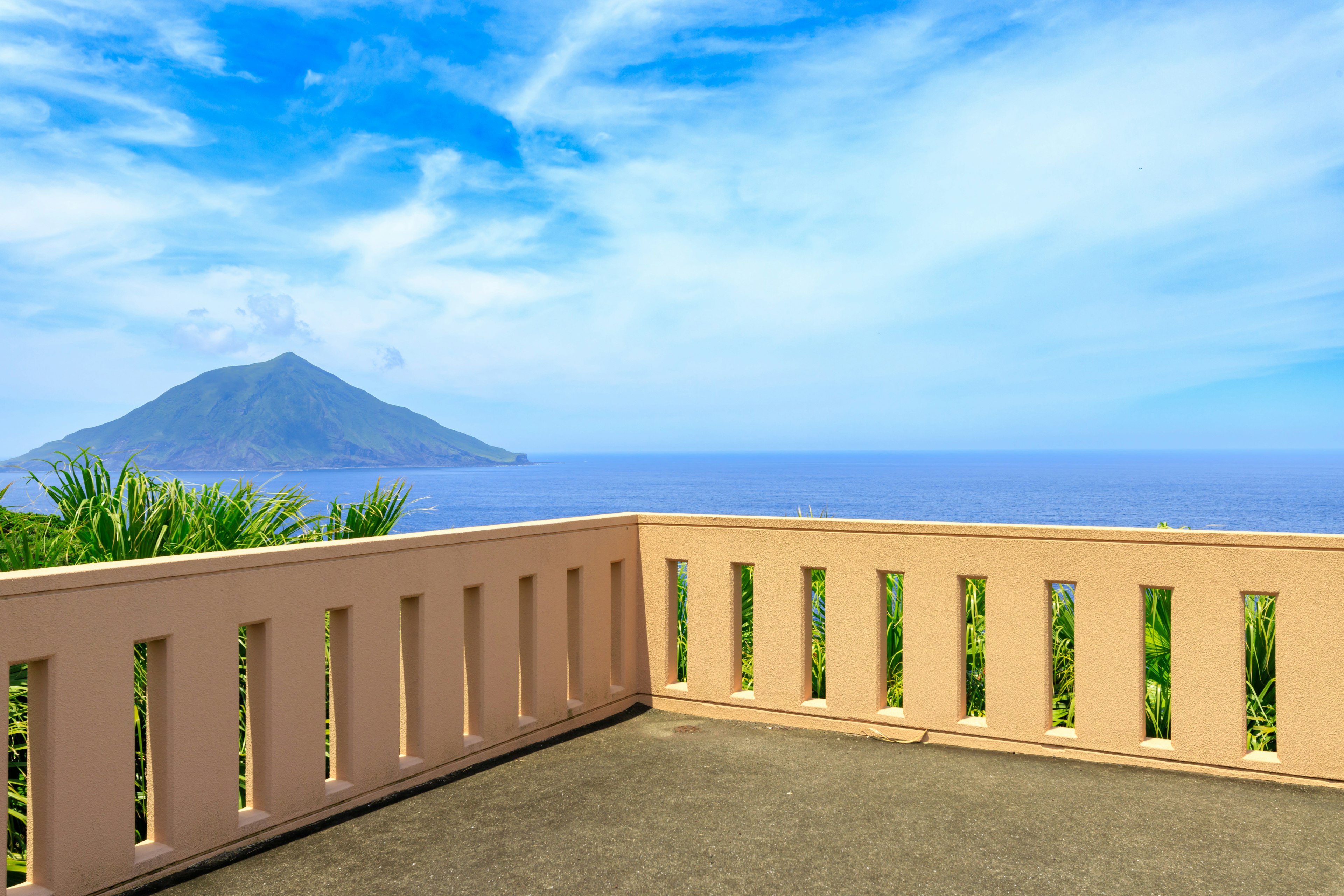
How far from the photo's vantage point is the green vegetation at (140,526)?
3.84m

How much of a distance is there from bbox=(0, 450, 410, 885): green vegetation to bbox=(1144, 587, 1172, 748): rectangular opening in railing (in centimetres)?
452

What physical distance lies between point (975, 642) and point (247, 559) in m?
4.54

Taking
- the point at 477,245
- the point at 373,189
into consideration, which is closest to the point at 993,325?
the point at 477,245

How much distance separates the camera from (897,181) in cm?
7138

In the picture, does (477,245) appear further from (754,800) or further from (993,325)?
(754,800)

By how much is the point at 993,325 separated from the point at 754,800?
163 meters

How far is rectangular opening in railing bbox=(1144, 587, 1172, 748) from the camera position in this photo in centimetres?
484

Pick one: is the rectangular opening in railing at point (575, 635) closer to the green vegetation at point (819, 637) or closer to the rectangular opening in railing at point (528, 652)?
the rectangular opening in railing at point (528, 652)

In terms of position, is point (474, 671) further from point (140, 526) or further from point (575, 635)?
point (140, 526)

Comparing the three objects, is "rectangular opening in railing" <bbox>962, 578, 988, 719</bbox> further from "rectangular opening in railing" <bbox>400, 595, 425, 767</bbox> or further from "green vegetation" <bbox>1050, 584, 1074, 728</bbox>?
"rectangular opening in railing" <bbox>400, 595, 425, 767</bbox>

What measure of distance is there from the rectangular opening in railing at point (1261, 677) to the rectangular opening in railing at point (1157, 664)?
0.39 m

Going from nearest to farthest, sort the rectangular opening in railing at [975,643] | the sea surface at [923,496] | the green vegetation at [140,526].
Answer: the green vegetation at [140,526] → the rectangular opening in railing at [975,643] → the sea surface at [923,496]

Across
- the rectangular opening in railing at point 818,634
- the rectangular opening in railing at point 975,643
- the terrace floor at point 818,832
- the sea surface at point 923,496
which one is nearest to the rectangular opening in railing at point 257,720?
the terrace floor at point 818,832

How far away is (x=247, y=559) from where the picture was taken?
10.6 ft
